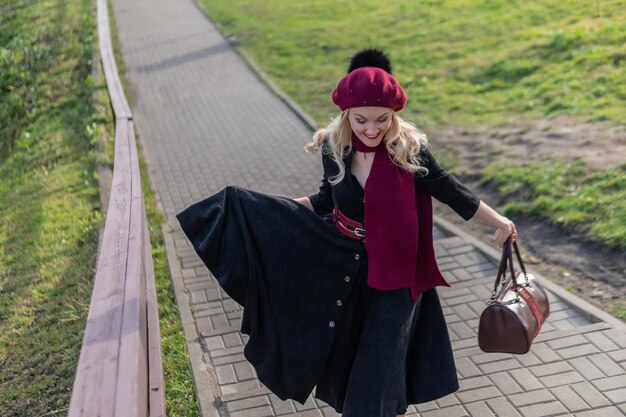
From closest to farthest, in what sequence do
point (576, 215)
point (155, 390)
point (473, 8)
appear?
point (155, 390) → point (576, 215) → point (473, 8)

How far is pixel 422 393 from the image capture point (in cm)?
382

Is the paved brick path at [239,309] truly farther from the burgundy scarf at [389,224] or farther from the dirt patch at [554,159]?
the burgundy scarf at [389,224]

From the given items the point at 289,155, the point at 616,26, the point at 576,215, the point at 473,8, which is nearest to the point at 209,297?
the point at 576,215

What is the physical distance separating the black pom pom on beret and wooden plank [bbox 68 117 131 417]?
4.43 ft

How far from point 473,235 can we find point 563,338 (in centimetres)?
216

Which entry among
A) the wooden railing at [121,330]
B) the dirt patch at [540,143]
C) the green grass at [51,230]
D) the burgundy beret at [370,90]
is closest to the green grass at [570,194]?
the dirt patch at [540,143]

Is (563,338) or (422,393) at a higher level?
(422,393)

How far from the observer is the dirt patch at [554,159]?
6004 millimetres

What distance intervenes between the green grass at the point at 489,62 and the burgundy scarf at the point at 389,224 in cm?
328

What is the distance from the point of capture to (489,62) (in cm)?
1264

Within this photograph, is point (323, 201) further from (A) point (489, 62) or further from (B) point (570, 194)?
(A) point (489, 62)

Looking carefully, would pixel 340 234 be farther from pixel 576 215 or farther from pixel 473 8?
pixel 473 8

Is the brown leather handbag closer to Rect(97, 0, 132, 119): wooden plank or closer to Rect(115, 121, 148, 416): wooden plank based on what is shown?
Rect(115, 121, 148, 416): wooden plank

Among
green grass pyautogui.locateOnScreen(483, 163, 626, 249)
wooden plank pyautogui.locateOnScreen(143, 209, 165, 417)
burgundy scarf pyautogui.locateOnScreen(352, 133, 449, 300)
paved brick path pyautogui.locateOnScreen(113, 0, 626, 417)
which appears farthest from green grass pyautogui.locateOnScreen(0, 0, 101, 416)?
green grass pyautogui.locateOnScreen(483, 163, 626, 249)
